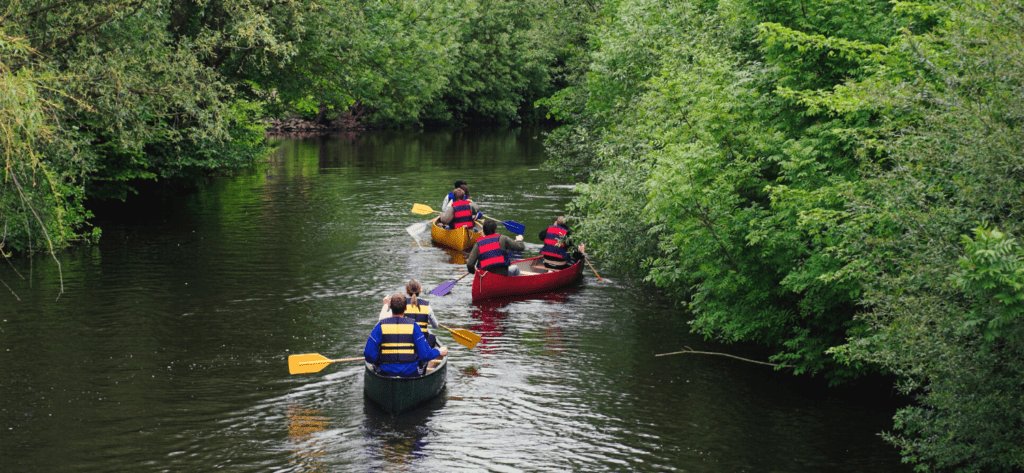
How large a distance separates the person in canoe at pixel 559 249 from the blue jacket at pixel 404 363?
8187 mm

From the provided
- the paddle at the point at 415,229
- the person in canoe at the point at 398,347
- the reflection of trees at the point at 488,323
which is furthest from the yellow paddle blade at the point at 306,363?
the paddle at the point at 415,229

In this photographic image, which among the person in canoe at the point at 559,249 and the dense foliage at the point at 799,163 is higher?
the dense foliage at the point at 799,163

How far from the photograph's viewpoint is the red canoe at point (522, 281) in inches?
667

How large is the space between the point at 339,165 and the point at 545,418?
34.3 meters

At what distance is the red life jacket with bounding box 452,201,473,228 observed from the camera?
74.3 ft

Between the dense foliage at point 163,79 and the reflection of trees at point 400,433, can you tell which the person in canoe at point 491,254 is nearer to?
the reflection of trees at point 400,433

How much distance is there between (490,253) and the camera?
1730 cm

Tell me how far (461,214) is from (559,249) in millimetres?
4396

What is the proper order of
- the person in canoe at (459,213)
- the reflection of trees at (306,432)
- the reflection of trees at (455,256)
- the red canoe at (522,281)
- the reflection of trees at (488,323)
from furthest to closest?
the person in canoe at (459,213)
the reflection of trees at (455,256)
the red canoe at (522,281)
the reflection of trees at (488,323)
the reflection of trees at (306,432)

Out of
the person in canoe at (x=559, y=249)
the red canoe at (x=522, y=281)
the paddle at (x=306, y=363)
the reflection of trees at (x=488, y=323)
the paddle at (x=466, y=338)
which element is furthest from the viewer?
the person in canoe at (x=559, y=249)

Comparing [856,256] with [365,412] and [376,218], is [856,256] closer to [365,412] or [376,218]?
[365,412]

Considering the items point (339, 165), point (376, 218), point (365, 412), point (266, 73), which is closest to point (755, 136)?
point (365, 412)

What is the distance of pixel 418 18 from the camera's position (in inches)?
1446

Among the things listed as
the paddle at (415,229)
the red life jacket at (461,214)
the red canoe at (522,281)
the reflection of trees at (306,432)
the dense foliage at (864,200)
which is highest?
the dense foliage at (864,200)
